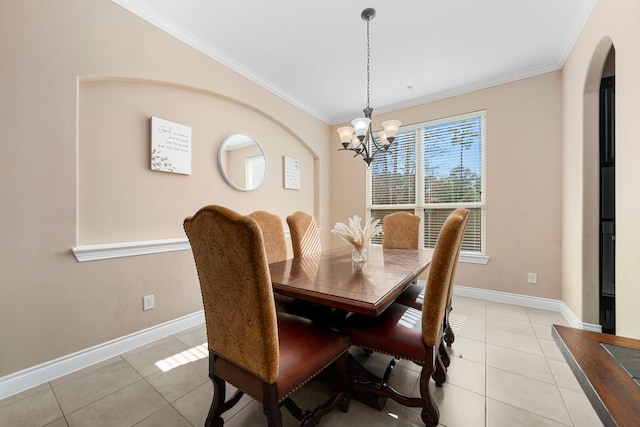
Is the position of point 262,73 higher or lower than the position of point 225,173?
higher

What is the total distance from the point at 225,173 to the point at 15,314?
184 cm

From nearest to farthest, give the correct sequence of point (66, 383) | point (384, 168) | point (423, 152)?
point (66, 383)
point (423, 152)
point (384, 168)

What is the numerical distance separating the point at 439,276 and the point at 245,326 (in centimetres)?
89

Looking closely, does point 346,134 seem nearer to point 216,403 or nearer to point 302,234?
point 302,234

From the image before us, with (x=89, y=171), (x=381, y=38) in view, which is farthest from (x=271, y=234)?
(x=381, y=38)

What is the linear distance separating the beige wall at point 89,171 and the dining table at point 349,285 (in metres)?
1.28

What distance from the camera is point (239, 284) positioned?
959 mm

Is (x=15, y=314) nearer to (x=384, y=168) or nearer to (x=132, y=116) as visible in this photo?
(x=132, y=116)

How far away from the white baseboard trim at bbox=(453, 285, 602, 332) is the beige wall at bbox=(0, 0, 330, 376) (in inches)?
129

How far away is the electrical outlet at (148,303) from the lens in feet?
7.15

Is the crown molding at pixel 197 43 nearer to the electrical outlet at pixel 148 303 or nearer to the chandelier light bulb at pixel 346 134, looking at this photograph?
the chandelier light bulb at pixel 346 134

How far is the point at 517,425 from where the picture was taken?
4.33ft

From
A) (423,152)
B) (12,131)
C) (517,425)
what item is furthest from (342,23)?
(517,425)

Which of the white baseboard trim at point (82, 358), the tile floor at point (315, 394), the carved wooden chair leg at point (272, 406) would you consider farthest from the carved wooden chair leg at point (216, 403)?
the white baseboard trim at point (82, 358)
